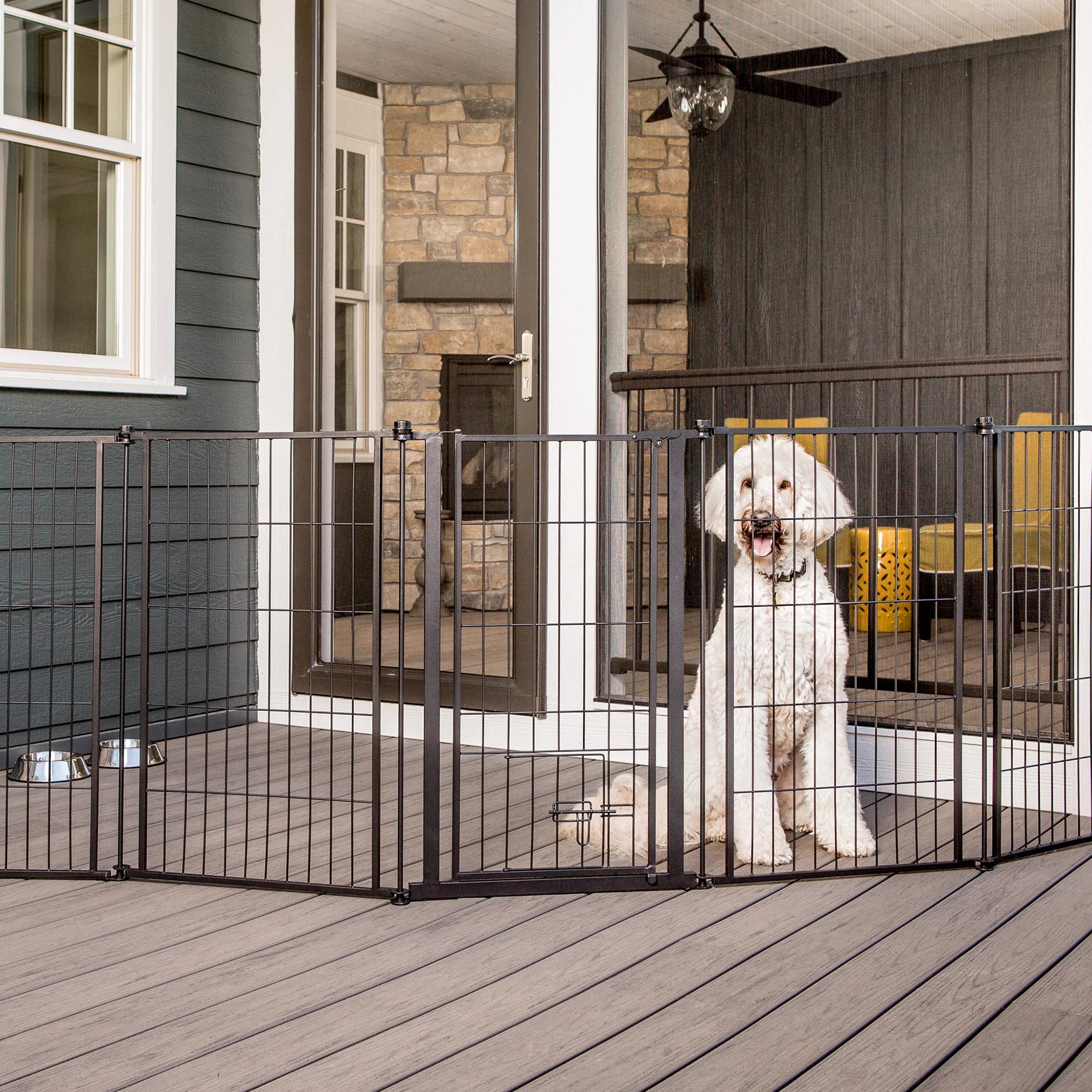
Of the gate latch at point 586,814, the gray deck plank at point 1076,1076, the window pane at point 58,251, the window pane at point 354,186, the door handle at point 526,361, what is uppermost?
the window pane at point 354,186

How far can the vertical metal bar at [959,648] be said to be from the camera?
2.59m

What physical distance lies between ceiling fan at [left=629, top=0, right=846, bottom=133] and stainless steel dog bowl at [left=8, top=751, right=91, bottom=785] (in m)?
2.61

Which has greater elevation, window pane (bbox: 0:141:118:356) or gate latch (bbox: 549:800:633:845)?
window pane (bbox: 0:141:118:356)

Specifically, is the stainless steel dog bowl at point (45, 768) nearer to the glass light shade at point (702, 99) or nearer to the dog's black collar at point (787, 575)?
the dog's black collar at point (787, 575)

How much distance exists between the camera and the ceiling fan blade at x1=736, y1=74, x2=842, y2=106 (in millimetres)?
4020

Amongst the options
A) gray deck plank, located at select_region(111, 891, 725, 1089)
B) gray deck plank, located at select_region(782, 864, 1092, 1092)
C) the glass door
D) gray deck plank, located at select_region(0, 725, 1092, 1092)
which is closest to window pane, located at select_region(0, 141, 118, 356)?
the glass door

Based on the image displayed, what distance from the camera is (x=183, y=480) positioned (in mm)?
3994

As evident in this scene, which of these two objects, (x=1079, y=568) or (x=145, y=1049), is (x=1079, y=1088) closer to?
(x=145, y=1049)

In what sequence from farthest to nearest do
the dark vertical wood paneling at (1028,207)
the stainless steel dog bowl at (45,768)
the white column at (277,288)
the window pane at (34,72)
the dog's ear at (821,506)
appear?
the white column at (277,288) < the window pane at (34,72) < the stainless steel dog bowl at (45,768) < the dark vertical wood paneling at (1028,207) < the dog's ear at (821,506)

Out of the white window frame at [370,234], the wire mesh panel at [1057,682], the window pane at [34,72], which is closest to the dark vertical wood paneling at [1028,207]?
the wire mesh panel at [1057,682]

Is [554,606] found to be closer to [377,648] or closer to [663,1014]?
[377,648]

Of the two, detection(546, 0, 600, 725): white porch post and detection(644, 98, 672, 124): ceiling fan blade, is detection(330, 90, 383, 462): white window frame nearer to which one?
detection(546, 0, 600, 725): white porch post

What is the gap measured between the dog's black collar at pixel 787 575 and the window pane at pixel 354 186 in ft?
6.98

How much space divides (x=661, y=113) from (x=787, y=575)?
1767 mm
